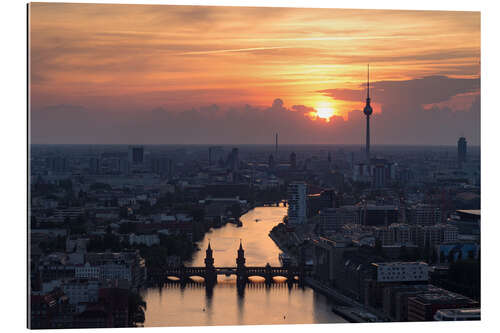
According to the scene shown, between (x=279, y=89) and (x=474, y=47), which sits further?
(x=279, y=89)

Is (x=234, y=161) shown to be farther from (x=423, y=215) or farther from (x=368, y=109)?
(x=368, y=109)

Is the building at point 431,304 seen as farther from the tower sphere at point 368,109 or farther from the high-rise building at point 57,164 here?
the high-rise building at point 57,164

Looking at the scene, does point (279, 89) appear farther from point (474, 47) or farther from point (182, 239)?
point (182, 239)

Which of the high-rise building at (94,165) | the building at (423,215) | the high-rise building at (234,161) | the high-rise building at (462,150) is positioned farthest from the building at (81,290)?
the high-rise building at (234,161)

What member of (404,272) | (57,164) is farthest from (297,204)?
(404,272)

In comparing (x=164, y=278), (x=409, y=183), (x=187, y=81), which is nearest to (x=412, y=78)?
(x=187, y=81)
